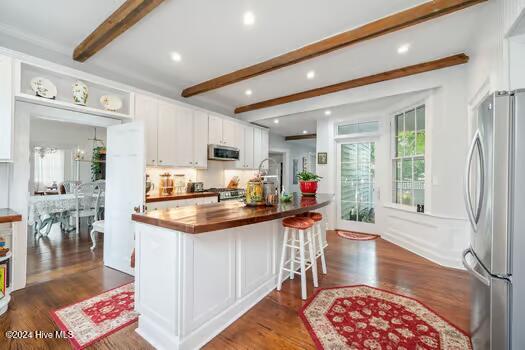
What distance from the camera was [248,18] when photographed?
2402 mm

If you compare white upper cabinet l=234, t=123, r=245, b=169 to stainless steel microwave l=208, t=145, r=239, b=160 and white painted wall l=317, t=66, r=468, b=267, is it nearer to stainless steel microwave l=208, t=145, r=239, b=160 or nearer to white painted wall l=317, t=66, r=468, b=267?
stainless steel microwave l=208, t=145, r=239, b=160

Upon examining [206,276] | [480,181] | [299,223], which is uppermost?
[480,181]

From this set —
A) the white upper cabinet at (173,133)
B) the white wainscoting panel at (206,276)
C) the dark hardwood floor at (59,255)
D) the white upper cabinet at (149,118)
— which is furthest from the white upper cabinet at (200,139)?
the white wainscoting panel at (206,276)

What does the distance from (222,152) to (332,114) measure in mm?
2616

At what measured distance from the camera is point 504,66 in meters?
1.92

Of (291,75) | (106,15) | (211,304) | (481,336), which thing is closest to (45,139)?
(106,15)

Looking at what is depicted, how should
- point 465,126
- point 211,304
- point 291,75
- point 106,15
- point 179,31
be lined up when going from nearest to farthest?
1. point 211,304
2. point 106,15
3. point 179,31
4. point 465,126
5. point 291,75

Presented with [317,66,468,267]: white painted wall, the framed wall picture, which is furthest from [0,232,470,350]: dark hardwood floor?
the framed wall picture

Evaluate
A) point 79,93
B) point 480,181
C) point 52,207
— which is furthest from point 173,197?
point 480,181

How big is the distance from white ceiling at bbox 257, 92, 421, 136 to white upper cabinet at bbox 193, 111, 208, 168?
165 centimetres

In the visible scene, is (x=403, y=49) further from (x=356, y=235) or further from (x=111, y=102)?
(x=111, y=102)

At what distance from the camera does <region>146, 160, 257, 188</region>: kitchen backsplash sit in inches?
164

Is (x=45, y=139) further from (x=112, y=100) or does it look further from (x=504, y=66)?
(x=504, y=66)

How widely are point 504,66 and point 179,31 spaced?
3.05 meters
